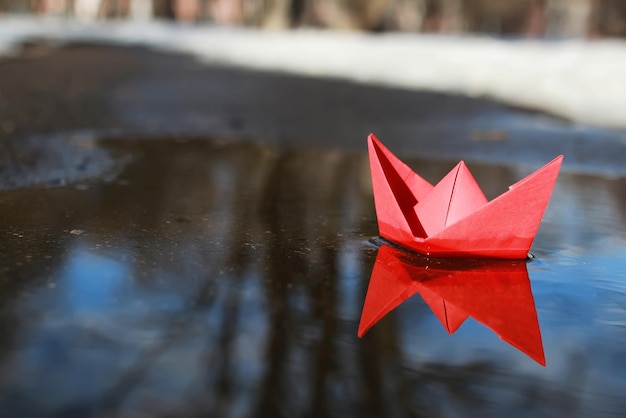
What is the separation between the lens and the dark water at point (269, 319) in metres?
1.08

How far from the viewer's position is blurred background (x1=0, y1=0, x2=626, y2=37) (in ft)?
32.3

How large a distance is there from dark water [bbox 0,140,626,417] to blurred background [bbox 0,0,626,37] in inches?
309

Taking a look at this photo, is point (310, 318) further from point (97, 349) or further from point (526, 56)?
point (526, 56)

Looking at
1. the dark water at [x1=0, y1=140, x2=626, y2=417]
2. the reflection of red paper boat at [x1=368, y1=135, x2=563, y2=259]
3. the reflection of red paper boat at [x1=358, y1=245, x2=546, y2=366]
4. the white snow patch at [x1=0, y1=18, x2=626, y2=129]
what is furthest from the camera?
the white snow patch at [x1=0, y1=18, x2=626, y2=129]

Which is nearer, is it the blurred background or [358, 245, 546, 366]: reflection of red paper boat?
[358, 245, 546, 366]: reflection of red paper boat

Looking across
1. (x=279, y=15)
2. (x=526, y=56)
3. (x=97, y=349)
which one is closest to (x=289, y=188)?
(x=97, y=349)

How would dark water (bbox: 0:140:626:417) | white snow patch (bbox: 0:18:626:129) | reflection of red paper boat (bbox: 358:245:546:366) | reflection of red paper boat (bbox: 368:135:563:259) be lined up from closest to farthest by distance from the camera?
dark water (bbox: 0:140:626:417), reflection of red paper boat (bbox: 358:245:546:366), reflection of red paper boat (bbox: 368:135:563:259), white snow patch (bbox: 0:18:626:129)

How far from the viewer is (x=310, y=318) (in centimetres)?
138

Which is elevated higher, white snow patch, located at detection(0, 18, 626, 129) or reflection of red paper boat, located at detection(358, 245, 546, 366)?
reflection of red paper boat, located at detection(358, 245, 546, 366)

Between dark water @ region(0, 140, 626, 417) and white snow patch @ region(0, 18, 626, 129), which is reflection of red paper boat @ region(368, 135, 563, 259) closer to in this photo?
dark water @ region(0, 140, 626, 417)

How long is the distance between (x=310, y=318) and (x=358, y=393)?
287 mm

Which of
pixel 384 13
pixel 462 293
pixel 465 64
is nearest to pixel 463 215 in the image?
pixel 462 293

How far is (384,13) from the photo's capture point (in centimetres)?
996

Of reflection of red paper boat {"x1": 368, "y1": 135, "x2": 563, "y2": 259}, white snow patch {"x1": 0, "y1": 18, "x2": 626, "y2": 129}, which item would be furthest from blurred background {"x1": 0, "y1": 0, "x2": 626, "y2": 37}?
reflection of red paper boat {"x1": 368, "y1": 135, "x2": 563, "y2": 259}
